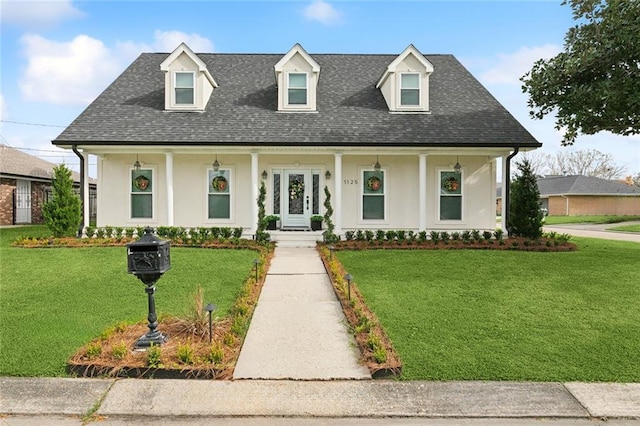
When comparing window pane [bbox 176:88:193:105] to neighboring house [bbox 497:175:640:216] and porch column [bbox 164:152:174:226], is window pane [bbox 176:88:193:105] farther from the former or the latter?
neighboring house [bbox 497:175:640:216]

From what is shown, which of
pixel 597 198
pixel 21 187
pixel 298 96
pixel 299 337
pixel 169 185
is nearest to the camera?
pixel 299 337

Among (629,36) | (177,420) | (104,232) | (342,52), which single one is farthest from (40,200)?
(629,36)

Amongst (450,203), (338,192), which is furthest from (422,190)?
(338,192)

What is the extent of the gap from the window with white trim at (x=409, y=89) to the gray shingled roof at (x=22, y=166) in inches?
689

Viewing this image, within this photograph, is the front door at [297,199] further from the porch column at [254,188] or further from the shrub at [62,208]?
the shrub at [62,208]

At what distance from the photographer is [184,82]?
1415cm

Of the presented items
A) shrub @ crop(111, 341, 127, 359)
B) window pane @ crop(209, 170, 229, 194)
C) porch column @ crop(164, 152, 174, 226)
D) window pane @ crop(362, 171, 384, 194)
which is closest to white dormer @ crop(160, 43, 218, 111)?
porch column @ crop(164, 152, 174, 226)

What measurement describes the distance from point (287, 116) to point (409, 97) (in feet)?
14.0

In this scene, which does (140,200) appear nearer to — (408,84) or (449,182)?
(408,84)

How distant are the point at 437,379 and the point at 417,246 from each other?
7.76m

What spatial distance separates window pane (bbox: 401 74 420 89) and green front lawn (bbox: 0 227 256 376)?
8.00m

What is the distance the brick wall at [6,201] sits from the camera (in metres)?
21.1

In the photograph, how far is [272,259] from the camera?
33.2ft

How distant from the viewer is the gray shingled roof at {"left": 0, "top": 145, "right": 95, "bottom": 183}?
21.5m
